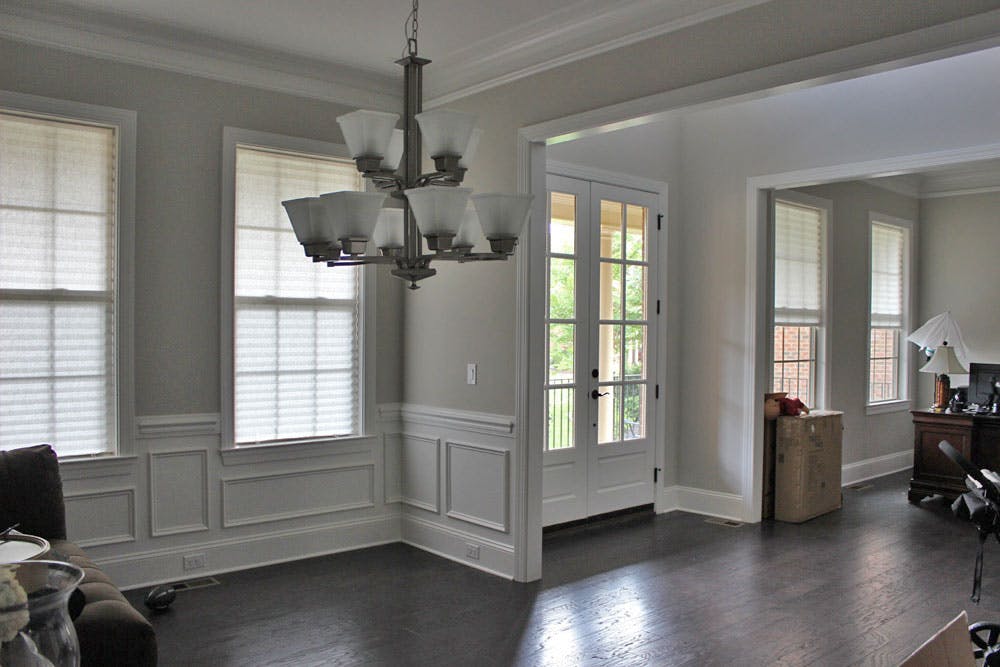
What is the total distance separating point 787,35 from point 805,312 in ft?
13.2

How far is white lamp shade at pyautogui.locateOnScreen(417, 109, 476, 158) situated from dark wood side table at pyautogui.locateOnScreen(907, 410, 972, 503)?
18.4 feet

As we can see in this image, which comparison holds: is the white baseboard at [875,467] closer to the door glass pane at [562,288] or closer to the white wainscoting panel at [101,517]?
the door glass pane at [562,288]

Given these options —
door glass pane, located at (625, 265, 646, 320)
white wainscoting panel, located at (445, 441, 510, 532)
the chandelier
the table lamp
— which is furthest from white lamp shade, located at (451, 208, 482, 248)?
the table lamp

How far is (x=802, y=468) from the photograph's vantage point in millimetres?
5848

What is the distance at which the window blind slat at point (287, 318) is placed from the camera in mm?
4594

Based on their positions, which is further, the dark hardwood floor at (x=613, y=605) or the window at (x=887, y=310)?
the window at (x=887, y=310)

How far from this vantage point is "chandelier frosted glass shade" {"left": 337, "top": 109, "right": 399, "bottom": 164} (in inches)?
104

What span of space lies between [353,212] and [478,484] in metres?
2.54

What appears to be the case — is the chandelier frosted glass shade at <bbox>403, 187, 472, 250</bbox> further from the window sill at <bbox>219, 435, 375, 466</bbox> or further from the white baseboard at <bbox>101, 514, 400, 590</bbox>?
the white baseboard at <bbox>101, 514, 400, 590</bbox>

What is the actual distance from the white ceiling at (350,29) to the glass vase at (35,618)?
3.08m

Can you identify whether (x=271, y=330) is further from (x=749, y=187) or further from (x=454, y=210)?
(x=749, y=187)

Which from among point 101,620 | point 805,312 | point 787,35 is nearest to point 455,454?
point 101,620

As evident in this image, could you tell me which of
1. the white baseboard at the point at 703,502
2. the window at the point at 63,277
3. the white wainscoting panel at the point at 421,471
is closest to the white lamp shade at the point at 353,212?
the window at the point at 63,277

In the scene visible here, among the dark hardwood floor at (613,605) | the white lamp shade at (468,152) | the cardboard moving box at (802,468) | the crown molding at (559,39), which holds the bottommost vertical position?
the dark hardwood floor at (613,605)
